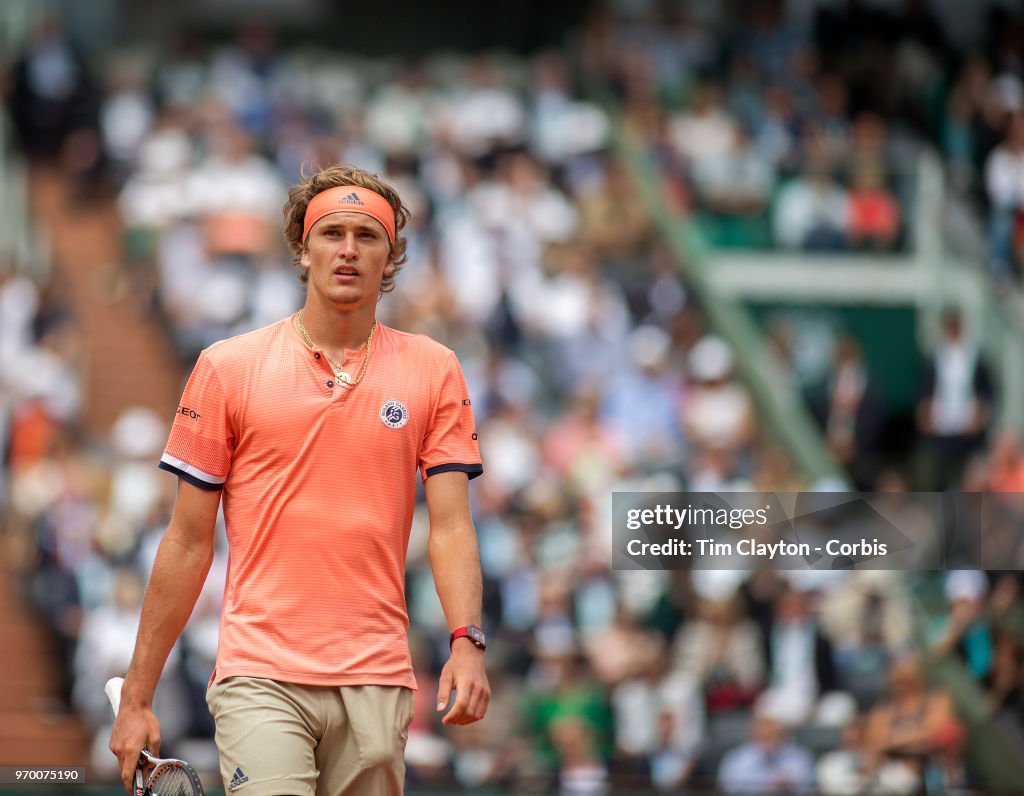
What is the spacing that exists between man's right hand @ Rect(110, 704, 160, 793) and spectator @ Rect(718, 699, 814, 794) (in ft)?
21.6

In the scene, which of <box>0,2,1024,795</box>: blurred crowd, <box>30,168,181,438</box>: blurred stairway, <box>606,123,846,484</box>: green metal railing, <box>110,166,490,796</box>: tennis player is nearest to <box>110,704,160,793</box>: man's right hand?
<box>110,166,490,796</box>: tennis player

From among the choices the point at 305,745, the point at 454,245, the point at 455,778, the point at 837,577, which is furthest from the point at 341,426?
the point at 454,245

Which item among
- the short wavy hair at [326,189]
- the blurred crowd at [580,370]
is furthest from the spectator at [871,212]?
the short wavy hair at [326,189]

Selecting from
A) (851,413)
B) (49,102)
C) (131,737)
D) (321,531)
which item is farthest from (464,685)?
(49,102)

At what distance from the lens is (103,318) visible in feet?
48.9

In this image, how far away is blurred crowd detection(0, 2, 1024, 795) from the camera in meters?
10.8

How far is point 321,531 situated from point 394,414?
0.37 metres

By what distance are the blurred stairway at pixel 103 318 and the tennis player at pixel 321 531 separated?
942 centimetres

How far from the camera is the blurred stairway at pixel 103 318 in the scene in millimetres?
14117

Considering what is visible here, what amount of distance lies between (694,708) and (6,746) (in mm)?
4397

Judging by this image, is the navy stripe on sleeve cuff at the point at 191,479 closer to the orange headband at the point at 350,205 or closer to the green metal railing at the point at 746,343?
the orange headband at the point at 350,205

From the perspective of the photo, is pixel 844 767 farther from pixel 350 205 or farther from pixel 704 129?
pixel 704 129

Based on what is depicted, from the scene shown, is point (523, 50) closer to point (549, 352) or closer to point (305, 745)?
point (549, 352)

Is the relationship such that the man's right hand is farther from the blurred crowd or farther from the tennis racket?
the blurred crowd
